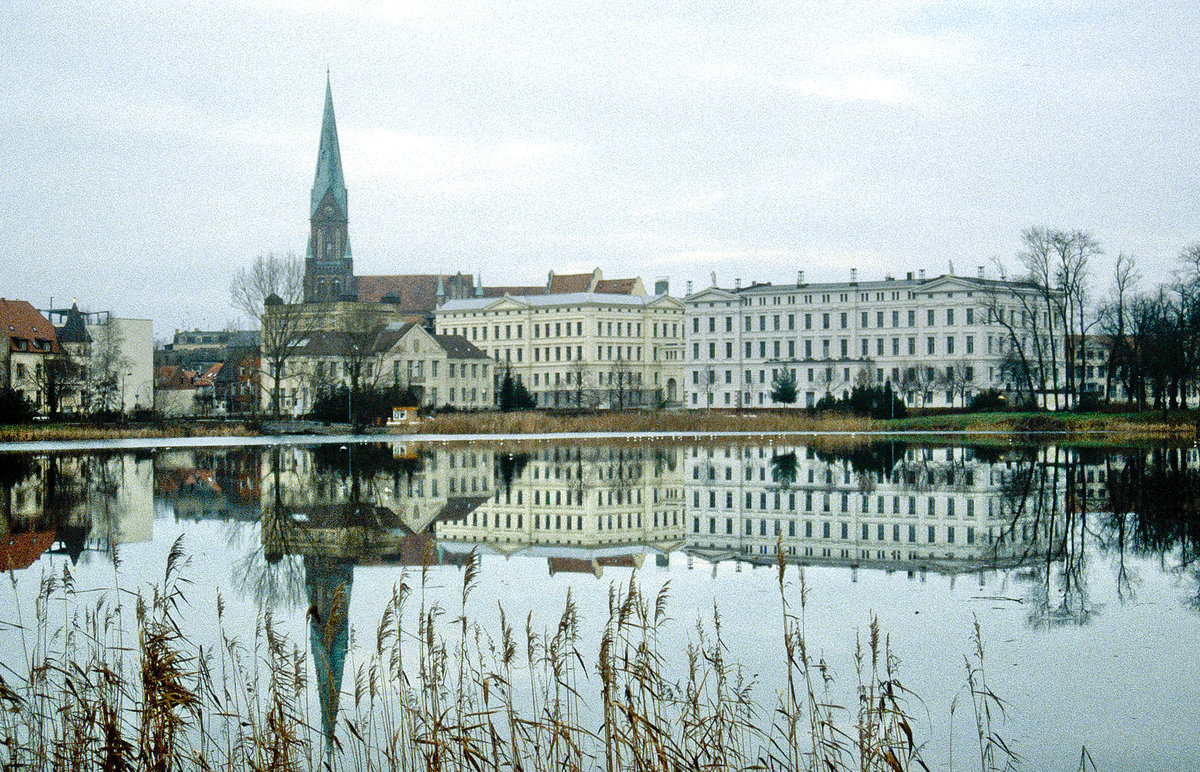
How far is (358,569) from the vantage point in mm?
12844

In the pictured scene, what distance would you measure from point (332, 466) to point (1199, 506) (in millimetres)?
20975

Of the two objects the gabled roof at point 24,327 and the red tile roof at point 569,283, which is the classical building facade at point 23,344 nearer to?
the gabled roof at point 24,327

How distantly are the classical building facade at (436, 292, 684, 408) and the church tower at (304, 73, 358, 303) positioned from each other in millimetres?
22703

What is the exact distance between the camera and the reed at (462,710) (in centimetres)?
577

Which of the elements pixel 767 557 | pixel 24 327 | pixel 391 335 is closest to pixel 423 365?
pixel 391 335

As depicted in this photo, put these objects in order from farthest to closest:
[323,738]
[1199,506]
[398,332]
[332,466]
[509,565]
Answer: [398,332], [332,466], [1199,506], [509,565], [323,738]

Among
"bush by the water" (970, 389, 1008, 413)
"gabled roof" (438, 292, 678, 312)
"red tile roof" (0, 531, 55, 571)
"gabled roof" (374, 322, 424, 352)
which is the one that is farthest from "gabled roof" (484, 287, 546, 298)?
"red tile roof" (0, 531, 55, 571)

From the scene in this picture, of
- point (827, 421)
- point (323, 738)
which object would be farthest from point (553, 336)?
point (323, 738)

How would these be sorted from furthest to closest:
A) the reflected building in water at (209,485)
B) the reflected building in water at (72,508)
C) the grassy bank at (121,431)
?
the grassy bank at (121,431) → the reflected building in water at (209,485) → the reflected building in water at (72,508)

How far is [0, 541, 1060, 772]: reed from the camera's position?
577cm

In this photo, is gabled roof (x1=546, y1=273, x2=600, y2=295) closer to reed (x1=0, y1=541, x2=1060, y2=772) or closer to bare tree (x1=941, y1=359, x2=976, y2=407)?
bare tree (x1=941, y1=359, x2=976, y2=407)

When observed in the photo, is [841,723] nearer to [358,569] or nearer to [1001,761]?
[1001,761]

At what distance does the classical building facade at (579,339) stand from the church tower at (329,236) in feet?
74.5

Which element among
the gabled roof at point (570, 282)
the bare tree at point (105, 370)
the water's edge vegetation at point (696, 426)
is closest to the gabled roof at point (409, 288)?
the gabled roof at point (570, 282)
